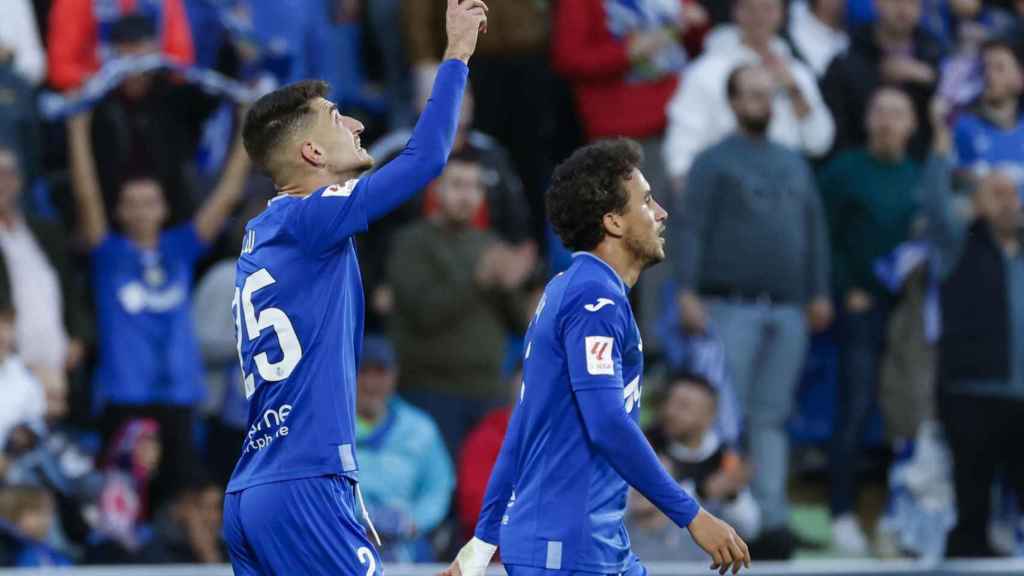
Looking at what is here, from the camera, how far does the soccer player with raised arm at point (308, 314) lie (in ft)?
17.4

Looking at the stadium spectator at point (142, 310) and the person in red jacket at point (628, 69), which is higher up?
the person in red jacket at point (628, 69)

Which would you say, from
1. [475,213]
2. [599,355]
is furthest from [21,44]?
[599,355]

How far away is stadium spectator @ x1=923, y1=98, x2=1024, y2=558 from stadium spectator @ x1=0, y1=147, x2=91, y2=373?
447cm

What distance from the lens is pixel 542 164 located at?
11055 mm

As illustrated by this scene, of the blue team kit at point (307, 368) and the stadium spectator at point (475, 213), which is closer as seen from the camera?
the blue team kit at point (307, 368)

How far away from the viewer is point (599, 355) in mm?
5207

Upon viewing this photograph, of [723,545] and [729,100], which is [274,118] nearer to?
[723,545]

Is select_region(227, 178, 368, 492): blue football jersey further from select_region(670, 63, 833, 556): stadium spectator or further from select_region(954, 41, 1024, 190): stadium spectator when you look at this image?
select_region(954, 41, 1024, 190): stadium spectator

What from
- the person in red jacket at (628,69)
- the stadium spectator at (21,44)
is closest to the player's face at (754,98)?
the person in red jacket at (628,69)

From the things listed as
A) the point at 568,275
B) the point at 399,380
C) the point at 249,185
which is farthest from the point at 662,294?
the point at 568,275

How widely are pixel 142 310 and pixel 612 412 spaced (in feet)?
17.1

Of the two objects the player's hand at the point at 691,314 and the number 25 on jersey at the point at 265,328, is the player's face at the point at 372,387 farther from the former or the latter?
the number 25 on jersey at the point at 265,328

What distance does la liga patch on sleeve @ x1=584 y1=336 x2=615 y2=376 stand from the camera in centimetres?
520

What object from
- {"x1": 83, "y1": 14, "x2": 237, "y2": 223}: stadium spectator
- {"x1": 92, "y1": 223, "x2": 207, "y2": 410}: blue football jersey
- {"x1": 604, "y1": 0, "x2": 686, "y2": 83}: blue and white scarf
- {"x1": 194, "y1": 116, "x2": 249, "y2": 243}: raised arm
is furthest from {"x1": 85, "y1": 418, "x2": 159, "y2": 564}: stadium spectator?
{"x1": 604, "y1": 0, "x2": 686, "y2": 83}: blue and white scarf
